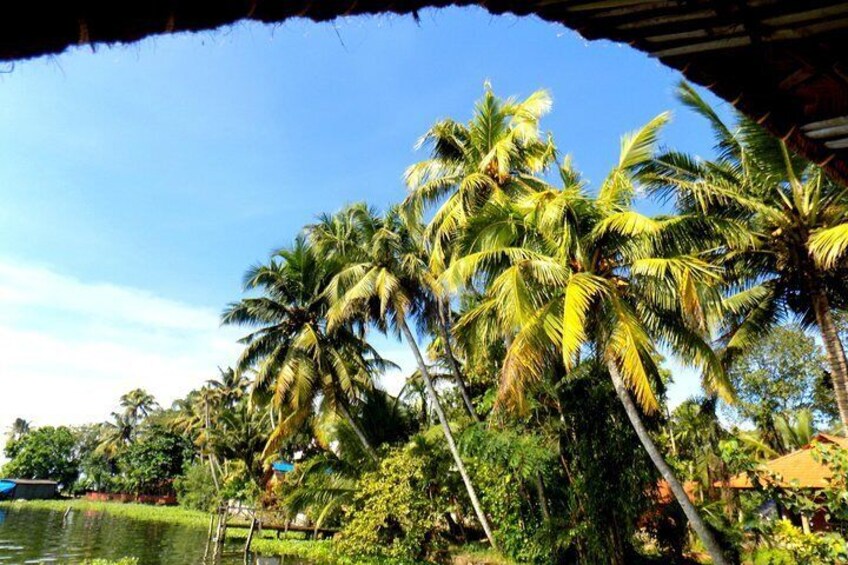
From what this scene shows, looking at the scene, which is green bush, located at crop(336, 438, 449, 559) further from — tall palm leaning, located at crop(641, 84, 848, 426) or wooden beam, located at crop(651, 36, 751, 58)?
wooden beam, located at crop(651, 36, 751, 58)

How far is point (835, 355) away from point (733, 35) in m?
9.55

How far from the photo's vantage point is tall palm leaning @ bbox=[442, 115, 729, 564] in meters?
8.98

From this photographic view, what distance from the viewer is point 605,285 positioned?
32.0ft

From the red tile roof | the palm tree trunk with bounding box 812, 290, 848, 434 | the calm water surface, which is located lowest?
the calm water surface

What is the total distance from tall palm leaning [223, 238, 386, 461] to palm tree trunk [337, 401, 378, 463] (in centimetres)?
4

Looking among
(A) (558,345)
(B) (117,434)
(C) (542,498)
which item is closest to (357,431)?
(C) (542,498)

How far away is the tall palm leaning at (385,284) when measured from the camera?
16531mm

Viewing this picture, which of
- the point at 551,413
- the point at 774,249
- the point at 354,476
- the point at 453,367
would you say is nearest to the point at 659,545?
the point at 551,413

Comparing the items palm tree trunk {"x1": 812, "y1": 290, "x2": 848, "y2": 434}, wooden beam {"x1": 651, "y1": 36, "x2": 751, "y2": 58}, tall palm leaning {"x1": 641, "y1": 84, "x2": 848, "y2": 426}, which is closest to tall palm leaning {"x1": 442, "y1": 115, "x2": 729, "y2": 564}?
tall palm leaning {"x1": 641, "y1": 84, "x2": 848, "y2": 426}

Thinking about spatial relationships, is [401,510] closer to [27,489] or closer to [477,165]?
[477,165]

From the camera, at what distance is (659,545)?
1410cm

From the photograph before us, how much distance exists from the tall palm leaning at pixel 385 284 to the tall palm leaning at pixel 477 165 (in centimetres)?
159

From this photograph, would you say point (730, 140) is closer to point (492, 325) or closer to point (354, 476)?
point (492, 325)

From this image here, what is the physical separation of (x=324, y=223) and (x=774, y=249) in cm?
1529
